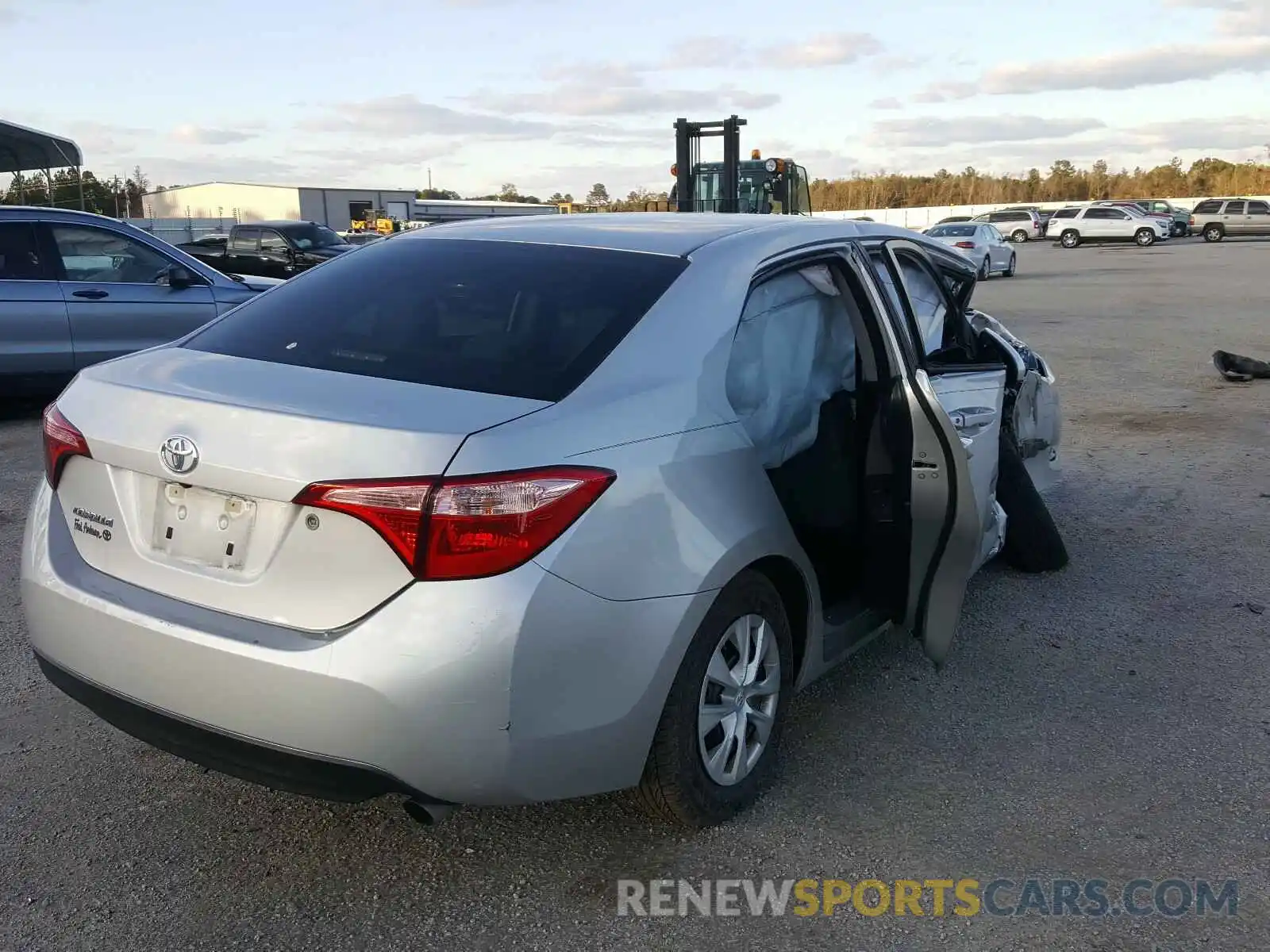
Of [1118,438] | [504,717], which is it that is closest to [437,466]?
[504,717]

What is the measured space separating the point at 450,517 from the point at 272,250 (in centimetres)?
2188

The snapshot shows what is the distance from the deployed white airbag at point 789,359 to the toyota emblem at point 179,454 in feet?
4.72

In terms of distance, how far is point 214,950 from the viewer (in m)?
2.63

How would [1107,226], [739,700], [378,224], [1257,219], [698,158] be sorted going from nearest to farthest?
1. [739,700]
2. [698,158]
3. [378,224]
4. [1107,226]
5. [1257,219]

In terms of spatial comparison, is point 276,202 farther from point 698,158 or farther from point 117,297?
point 117,297

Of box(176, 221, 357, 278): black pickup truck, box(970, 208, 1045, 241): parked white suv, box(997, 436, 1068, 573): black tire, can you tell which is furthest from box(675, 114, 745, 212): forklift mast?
box(970, 208, 1045, 241): parked white suv

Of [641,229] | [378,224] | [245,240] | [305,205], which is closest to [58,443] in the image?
[641,229]

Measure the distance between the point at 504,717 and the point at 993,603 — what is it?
123 inches

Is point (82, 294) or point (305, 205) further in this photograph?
point (305, 205)

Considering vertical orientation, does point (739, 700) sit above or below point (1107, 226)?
above

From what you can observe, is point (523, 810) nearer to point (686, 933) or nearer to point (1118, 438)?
point (686, 933)

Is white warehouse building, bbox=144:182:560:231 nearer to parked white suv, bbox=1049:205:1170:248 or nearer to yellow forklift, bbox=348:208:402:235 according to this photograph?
yellow forklift, bbox=348:208:402:235

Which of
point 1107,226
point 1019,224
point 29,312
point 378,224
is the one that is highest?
Result: point 29,312

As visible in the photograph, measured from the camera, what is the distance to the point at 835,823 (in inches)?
126
